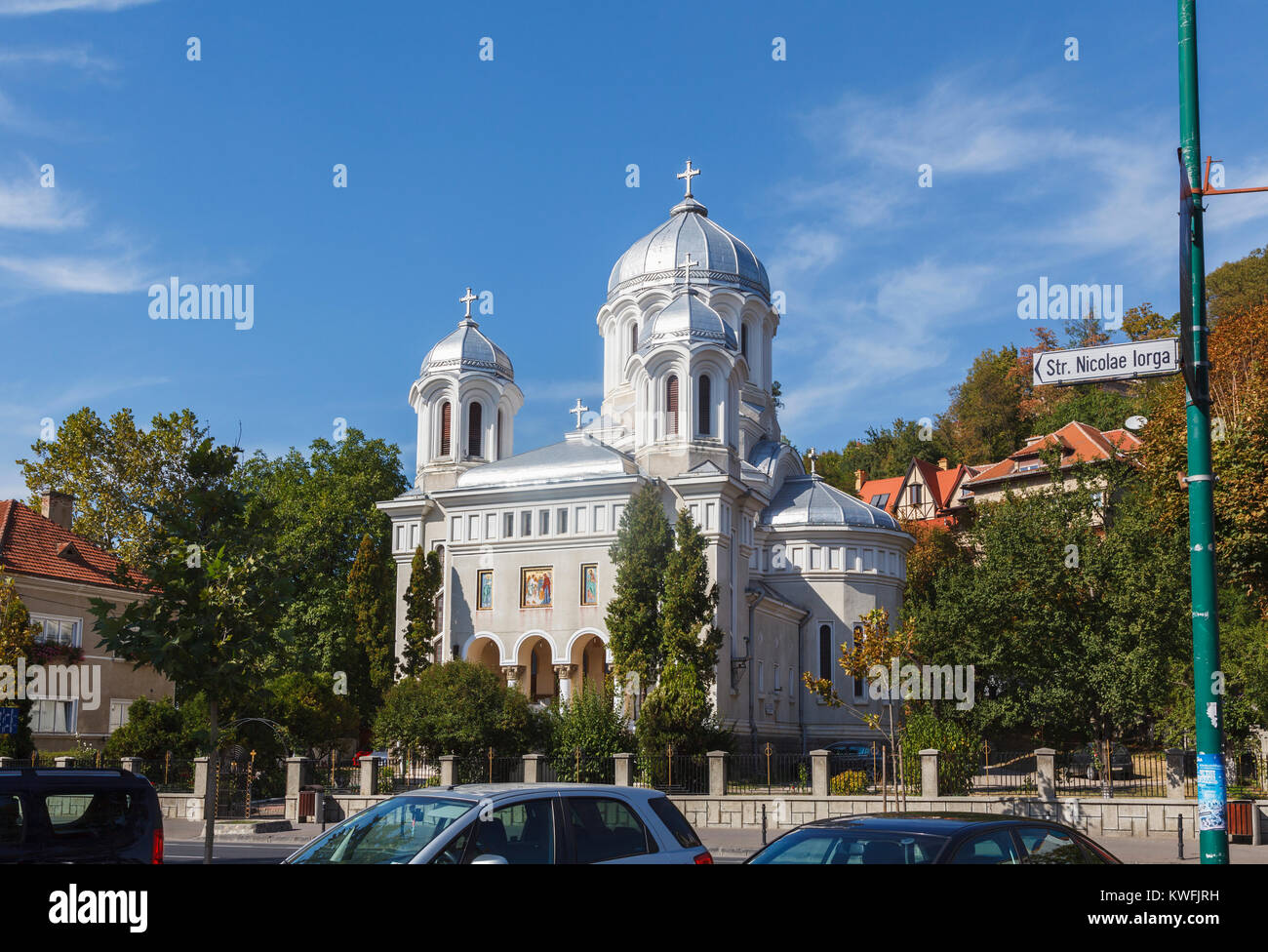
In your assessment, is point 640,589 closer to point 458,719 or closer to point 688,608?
point 688,608

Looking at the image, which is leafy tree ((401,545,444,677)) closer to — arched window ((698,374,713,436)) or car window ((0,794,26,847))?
arched window ((698,374,713,436))

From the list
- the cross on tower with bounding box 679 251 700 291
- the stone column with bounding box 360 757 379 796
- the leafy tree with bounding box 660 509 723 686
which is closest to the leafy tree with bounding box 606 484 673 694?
the leafy tree with bounding box 660 509 723 686

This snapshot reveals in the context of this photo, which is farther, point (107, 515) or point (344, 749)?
point (107, 515)

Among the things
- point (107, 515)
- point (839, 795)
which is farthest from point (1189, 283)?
point (107, 515)

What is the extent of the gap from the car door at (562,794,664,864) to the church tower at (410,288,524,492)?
43.4m

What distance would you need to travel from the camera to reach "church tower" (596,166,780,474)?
48125mm

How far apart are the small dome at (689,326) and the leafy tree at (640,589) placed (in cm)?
1036

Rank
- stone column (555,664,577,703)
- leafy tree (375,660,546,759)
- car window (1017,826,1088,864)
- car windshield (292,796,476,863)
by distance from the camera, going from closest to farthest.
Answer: car window (1017,826,1088,864), car windshield (292,796,476,863), leafy tree (375,660,546,759), stone column (555,664,577,703)

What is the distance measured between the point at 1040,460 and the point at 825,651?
19178 mm

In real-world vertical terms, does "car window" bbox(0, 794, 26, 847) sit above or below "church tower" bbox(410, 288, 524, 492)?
below

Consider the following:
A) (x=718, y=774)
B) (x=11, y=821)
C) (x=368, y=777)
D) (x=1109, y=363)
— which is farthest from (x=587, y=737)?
(x=1109, y=363)
